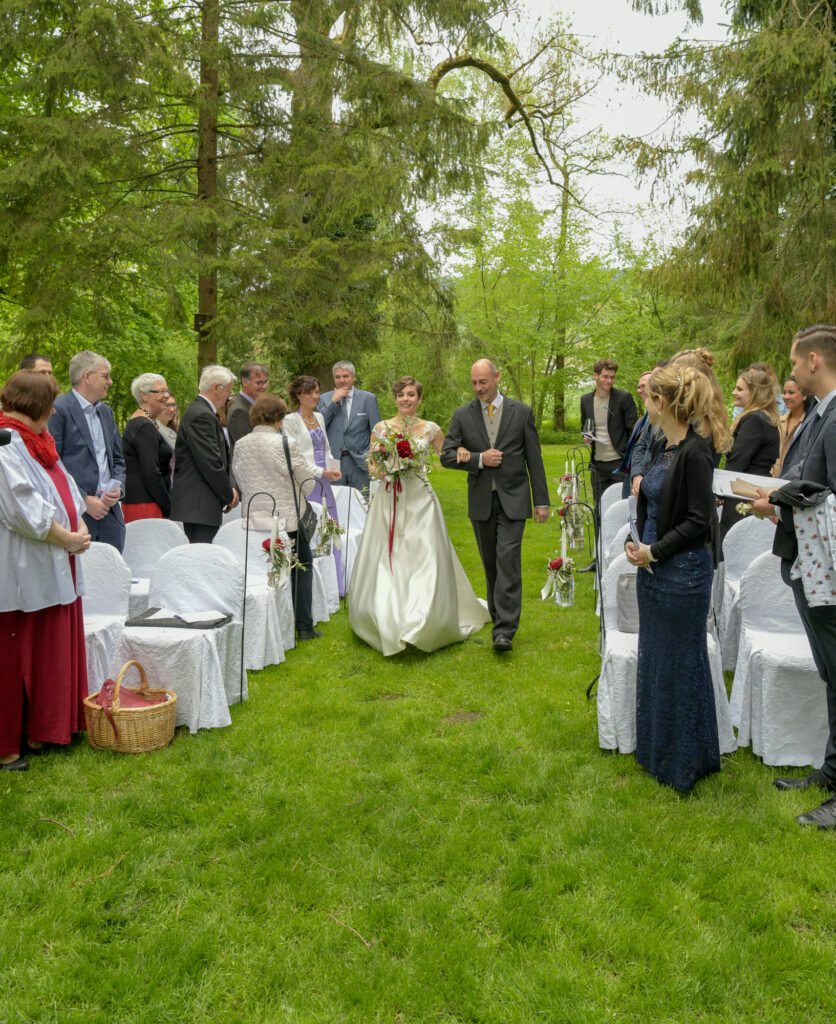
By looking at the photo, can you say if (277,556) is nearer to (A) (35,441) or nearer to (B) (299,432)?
(B) (299,432)

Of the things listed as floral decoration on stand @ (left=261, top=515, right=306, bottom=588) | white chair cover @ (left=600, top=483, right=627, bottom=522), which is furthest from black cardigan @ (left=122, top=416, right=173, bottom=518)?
white chair cover @ (left=600, top=483, right=627, bottom=522)

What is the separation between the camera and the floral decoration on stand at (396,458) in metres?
6.43

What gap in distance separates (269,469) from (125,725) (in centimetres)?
254

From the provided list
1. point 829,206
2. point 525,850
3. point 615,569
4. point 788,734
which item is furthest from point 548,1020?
point 829,206

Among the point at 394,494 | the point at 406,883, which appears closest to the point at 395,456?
the point at 394,494

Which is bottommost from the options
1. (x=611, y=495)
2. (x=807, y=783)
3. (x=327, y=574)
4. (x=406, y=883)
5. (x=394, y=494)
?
(x=406, y=883)

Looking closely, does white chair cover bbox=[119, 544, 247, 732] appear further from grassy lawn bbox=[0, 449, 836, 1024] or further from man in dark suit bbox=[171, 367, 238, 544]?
man in dark suit bbox=[171, 367, 238, 544]

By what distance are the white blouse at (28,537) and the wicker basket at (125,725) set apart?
0.59m

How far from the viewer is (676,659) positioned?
12.7ft

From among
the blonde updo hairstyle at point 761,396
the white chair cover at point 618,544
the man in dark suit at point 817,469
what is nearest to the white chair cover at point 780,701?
the man in dark suit at point 817,469

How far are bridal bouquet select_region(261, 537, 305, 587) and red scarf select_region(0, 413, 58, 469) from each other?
72.9 inches

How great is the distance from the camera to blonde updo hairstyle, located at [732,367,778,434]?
6.35 meters

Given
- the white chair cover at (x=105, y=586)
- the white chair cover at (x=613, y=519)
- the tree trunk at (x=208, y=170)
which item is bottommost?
the white chair cover at (x=105, y=586)

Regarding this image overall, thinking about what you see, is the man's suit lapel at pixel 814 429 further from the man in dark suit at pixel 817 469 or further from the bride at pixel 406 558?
the bride at pixel 406 558
